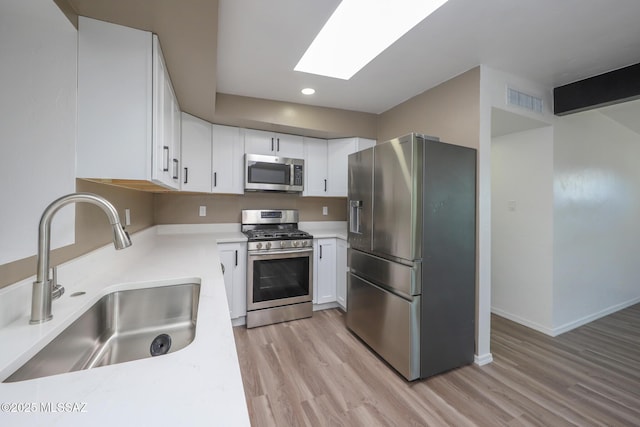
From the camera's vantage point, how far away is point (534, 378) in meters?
1.92

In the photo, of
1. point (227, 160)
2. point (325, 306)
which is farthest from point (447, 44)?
point (325, 306)

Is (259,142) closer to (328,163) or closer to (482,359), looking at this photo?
(328,163)

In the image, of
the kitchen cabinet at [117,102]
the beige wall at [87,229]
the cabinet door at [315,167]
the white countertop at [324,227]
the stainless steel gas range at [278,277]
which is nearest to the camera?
the beige wall at [87,229]

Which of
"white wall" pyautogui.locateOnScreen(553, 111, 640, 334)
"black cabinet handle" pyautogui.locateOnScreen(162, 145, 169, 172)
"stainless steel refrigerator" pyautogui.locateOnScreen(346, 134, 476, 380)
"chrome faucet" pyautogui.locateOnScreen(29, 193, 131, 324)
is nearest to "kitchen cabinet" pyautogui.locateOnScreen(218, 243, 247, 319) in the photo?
"black cabinet handle" pyautogui.locateOnScreen(162, 145, 169, 172)

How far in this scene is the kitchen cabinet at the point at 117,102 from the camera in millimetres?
1160

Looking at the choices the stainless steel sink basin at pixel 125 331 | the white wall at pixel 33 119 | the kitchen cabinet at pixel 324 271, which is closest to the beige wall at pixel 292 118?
the kitchen cabinet at pixel 324 271

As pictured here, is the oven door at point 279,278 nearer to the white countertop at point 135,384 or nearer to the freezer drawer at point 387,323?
the freezer drawer at point 387,323

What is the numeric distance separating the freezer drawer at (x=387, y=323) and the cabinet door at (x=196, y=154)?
1814mm

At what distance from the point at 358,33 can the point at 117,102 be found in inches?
61.4

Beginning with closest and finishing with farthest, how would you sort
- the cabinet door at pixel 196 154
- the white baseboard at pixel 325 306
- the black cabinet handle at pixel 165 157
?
1. the black cabinet handle at pixel 165 157
2. the cabinet door at pixel 196 154
3. the white baseboard at pixel 325 306

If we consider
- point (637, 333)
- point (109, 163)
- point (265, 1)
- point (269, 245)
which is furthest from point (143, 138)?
point (637, 333)

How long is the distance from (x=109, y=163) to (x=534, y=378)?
10.0ft

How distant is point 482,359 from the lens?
2.08m

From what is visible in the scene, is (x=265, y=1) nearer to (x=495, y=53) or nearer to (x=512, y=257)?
(x=495, y=53)
